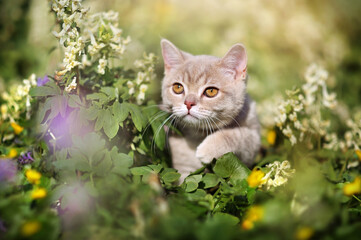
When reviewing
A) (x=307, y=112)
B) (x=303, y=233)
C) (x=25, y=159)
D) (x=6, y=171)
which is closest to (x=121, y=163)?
(x=6, y=171)

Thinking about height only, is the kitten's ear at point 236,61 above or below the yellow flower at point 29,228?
above

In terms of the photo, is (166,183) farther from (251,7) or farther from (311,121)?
(251,7)

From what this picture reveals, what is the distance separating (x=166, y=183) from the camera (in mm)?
1335

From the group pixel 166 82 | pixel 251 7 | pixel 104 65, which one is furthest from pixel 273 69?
pixel 104 65

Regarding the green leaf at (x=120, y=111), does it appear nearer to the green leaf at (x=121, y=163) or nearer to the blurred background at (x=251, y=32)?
the green leaf at (x=121, y=163)

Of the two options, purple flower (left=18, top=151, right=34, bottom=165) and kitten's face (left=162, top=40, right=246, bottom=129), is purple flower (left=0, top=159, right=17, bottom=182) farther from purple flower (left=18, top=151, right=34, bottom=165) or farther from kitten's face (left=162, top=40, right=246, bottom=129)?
kitten's face (left=162, top=40, right=246, bottom=129)

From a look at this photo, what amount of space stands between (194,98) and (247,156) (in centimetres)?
47

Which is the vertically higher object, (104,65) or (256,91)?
(104,65)

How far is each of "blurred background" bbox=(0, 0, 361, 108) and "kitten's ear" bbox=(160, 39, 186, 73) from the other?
1.51 metres

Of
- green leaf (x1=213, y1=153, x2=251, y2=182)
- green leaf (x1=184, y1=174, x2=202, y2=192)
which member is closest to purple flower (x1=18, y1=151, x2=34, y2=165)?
green leaf (x1=184, y1=174, x2=202, y2=192)

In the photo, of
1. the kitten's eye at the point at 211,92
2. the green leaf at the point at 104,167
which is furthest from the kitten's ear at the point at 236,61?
the green leaf at the point at 104,167

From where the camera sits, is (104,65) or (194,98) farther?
(194,98)

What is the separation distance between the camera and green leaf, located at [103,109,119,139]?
4.53 feet

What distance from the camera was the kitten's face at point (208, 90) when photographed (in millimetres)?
1673
